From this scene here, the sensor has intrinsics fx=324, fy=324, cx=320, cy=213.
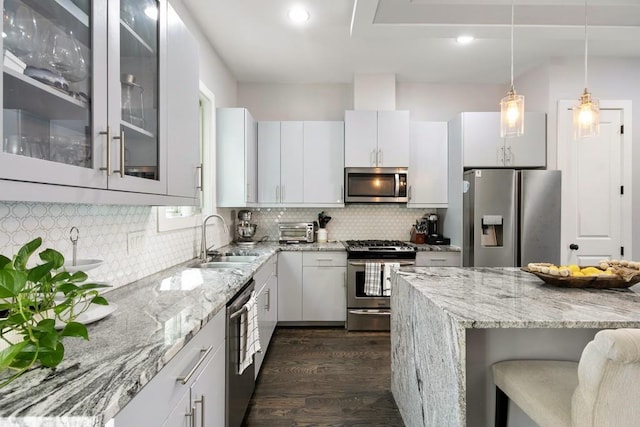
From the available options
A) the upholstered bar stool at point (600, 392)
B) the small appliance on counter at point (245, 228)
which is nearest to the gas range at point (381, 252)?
the small appliance on counter at point (245, 228)

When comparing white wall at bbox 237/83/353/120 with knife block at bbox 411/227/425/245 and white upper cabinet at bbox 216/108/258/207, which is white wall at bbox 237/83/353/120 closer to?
white upper cabinet at bbox 216/108/258/207

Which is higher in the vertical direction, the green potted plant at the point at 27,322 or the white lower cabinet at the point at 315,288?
the green potted plant at the point at 27,322

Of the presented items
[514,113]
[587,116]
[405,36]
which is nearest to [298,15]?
[405,36]

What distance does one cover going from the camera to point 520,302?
142 centimetres

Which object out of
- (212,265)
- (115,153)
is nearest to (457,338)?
(115,153)

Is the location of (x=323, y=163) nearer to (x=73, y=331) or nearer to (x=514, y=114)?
(x=514, y=114)

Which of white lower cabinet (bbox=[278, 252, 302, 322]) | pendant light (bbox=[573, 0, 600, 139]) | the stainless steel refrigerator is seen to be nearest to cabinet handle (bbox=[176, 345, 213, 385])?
white lower cabinet (bbox=[278, 252, 302, 322])

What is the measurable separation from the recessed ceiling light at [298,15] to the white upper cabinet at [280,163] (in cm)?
121

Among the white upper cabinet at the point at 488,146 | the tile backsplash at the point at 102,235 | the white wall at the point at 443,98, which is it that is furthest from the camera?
the white wall at the point at 443,98

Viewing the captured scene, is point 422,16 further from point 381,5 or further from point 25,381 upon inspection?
point 25,381

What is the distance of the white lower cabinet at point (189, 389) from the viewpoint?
84 centimetres

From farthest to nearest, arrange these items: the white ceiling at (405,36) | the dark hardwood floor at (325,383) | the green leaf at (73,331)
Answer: the white ceiling at (405,36) < the dark hardwood floor at (325,383) < the green leaf at (73,331)

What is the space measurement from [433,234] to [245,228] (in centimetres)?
226

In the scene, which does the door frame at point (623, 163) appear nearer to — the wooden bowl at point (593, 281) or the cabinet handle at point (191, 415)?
the wooden bowl at point (593, 281)
